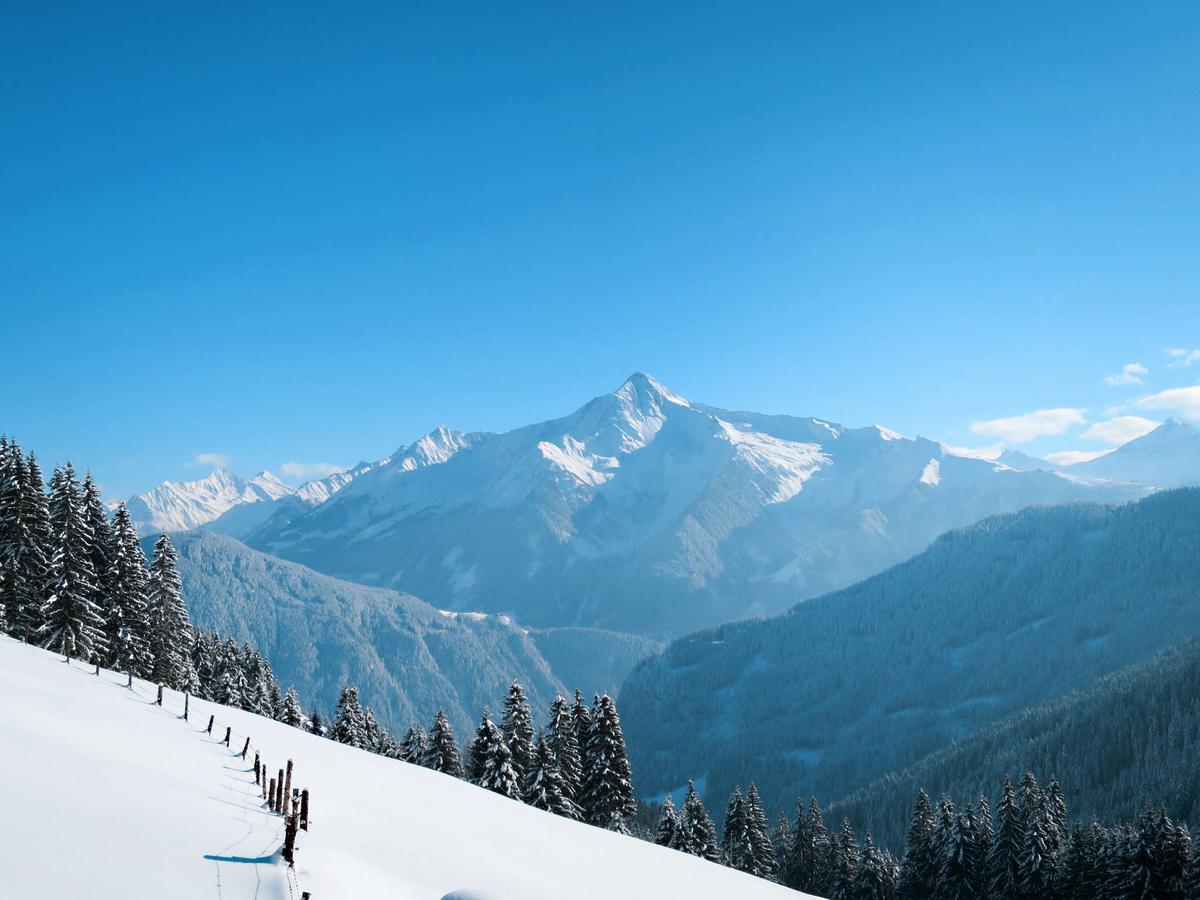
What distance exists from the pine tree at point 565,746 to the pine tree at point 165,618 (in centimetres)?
2681

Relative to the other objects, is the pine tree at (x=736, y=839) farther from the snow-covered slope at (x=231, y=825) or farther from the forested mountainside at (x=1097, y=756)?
the forested mountainside at (x=1097, y=756)

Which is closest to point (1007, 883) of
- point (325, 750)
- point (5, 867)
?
point (325, 750)

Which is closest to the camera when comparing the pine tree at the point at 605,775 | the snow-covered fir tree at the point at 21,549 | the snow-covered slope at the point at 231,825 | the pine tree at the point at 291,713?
the snow-covered slope at the point at 231,825

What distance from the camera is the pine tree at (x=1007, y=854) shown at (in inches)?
2330

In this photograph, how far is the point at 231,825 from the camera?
46.7 feet

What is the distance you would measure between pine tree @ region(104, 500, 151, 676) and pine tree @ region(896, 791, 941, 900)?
210ft

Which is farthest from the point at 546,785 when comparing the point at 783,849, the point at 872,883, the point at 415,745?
the point at 783,849

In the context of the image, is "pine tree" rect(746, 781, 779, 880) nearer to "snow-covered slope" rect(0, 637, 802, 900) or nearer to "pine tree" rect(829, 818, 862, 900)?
"pine tree" rect(829, 818, 862, 900)

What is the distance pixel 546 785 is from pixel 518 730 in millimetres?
4444

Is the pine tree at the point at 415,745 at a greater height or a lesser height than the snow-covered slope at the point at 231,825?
lesser

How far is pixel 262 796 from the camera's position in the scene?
1800cm

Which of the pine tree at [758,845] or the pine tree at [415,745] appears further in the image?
the pine tree at [758,845]

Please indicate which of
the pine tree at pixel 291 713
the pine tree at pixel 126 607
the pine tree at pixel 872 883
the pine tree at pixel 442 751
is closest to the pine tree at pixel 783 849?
the pine tree at pixel 872 883

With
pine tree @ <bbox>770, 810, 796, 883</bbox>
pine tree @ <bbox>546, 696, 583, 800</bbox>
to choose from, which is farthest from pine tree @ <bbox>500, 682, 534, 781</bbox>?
pine tree @ <bbox>770, 810, 796, 883</bbox>
